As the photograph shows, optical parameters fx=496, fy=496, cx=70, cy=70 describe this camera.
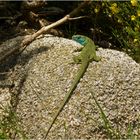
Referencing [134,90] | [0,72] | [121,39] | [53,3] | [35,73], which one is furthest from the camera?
[53,3]

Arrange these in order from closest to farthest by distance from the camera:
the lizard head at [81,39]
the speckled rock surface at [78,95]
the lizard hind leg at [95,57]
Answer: the speckled rock surface at [78,95] < the lizard hind leg at [95,57] < the lizard head at [81,39]

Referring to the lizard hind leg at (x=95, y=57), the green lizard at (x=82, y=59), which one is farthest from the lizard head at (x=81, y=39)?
the lizard hind leg at (x=95, y=57)

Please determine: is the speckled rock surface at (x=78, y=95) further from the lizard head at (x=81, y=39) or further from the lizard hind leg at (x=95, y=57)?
the lizard head at (x=81, y=39)

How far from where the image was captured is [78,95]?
4.47 meters

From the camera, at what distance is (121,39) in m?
5.65

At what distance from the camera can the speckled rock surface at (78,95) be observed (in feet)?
14.2

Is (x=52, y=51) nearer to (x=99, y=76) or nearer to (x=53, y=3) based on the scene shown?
(x=99, y=76)

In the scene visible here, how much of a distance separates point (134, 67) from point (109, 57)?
271 millimetres

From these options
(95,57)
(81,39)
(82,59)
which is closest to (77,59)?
(82,59)

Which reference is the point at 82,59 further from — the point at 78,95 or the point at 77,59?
the point at 78,95

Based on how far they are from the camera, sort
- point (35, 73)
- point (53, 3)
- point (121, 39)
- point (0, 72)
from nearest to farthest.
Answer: point (35, 73) < point (0, 72) < point (121, 39) < point (53, 3)

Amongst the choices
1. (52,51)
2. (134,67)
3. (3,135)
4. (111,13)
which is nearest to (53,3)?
(111,13)

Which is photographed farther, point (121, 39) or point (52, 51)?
point (121, 39)

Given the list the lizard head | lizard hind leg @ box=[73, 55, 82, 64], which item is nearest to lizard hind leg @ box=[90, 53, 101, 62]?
lizard hind leg @ box=[73, 55, 82, 64]
